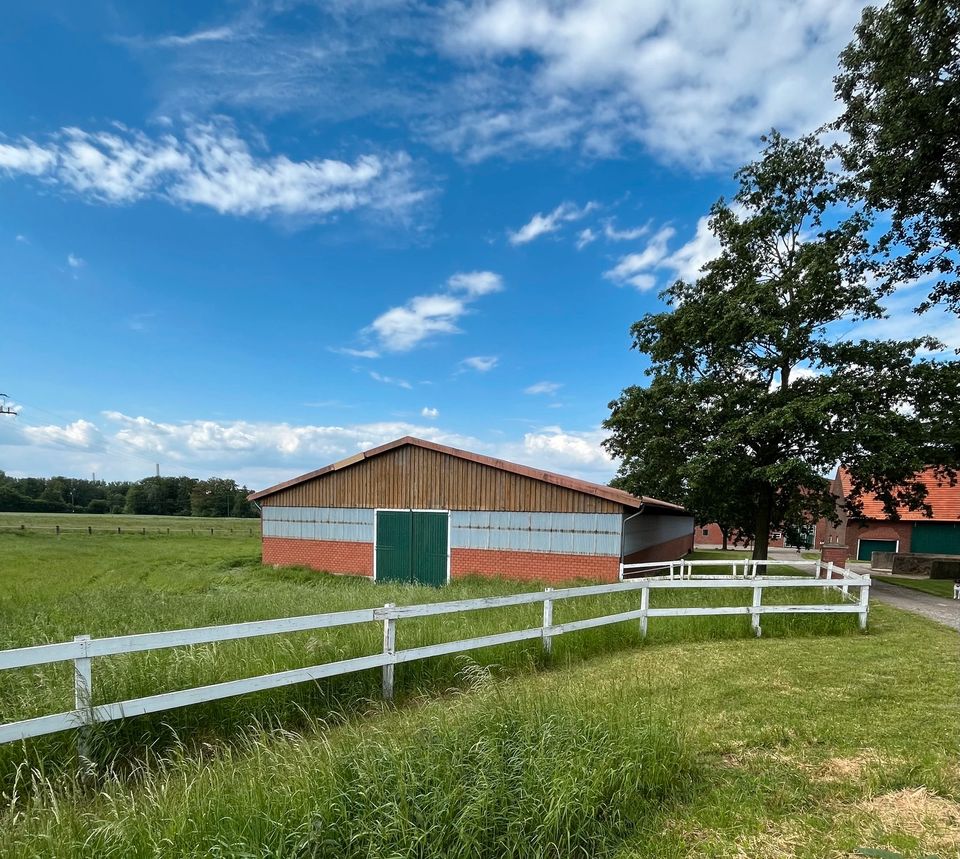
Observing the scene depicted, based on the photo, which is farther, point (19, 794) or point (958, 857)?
point (19, 794)

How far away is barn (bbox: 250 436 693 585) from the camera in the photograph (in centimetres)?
1625

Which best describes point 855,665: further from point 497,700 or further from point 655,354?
point 655,354

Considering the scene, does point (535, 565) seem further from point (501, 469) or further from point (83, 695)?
point (83, 695)

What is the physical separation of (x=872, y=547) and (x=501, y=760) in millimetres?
38288

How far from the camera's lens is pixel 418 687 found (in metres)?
5.40

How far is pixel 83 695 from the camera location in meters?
3.60

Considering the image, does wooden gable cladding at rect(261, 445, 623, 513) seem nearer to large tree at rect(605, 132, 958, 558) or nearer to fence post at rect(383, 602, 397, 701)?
large tree at rect(605, 132, 958, 558)

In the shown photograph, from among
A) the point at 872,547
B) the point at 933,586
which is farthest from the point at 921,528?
the point at 933,586

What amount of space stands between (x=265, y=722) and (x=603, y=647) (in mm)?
4469

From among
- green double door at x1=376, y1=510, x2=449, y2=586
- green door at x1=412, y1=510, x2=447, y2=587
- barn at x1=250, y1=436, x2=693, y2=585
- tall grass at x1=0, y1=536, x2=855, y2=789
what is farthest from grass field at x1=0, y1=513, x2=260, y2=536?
tall grass at x1=0, y1=536, x2=855, y2=789

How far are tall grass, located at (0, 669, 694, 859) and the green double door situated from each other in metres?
14.8

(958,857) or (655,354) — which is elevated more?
(655,354)

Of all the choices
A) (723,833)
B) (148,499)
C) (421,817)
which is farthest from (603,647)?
(148,499)

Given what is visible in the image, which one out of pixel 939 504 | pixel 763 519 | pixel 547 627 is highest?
pixel 939 504
